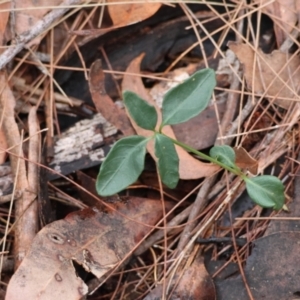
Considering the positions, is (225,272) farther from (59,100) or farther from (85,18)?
(85,18)

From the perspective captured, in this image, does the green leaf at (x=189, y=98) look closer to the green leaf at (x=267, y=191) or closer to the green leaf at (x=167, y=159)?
the green leaf at (x=167, y=159)

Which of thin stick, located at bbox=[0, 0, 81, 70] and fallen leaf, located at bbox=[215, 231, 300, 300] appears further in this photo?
thin stick, located at bbox=[0, 0, 81, 70]

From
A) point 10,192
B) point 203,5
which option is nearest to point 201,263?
point 10,192

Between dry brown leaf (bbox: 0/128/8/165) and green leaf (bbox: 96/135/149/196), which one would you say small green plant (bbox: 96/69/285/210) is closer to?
green leaf (bbox: 96/135/149/196)

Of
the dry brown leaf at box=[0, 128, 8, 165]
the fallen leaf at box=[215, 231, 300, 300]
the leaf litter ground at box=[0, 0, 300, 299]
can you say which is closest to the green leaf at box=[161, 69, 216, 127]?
the leaf litter ground at box=[0, 0, 300, 299]

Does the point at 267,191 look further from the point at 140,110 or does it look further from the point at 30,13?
the point at 30,13

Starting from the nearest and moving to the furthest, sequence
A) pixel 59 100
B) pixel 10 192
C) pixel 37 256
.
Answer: pixel 37 256 < pixel 10 192 < pixel 59 100

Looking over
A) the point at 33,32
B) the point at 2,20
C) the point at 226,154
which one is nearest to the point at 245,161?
the point at 226,154
